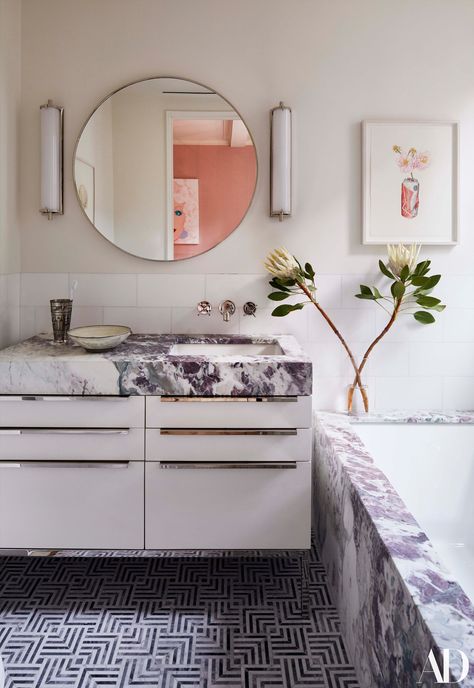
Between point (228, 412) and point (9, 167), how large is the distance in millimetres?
1484

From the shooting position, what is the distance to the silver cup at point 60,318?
2.43 m

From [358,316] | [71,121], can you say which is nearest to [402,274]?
[358,316]

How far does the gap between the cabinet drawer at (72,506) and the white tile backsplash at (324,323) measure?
0.86m

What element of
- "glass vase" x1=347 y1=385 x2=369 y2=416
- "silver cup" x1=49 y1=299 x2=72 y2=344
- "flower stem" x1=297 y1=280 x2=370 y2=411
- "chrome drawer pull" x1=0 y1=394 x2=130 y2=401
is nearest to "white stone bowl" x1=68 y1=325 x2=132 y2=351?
"silver cup" x1=49 y1=299 x2=72 y2=344

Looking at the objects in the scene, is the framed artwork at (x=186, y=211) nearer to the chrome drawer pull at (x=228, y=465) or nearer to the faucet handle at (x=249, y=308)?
the faucet handle at (x=249, y=308)

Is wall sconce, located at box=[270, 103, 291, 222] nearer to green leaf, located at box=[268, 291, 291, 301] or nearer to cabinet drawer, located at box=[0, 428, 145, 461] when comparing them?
green leaf, located at box=[268, 291, 291, 301]

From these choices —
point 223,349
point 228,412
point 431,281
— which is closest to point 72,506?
point 228,412

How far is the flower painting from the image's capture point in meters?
2.66

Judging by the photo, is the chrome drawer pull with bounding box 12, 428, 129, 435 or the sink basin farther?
the sink basin

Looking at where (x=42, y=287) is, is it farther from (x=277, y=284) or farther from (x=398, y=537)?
(x=398, y=537)

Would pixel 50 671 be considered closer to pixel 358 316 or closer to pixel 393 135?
pixel 358 316

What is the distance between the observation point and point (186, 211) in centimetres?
264

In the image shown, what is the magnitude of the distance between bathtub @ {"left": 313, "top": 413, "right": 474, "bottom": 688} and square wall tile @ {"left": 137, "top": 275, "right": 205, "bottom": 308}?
80cm

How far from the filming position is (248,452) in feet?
6.75
